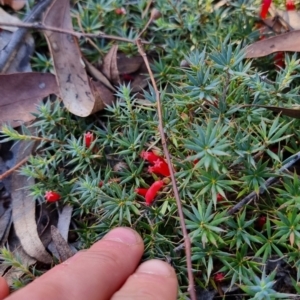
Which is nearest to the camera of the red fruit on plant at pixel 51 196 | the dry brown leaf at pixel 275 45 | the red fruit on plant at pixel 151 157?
the red fruit on plant at pixel 151 157

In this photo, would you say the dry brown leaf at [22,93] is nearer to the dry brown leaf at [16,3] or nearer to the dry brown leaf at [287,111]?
the dry brown leaf at [16,3]

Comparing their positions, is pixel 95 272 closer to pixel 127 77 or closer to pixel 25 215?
pixel 25 215

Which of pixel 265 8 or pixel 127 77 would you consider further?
pixel 127 77

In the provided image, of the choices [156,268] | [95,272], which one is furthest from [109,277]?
[156,268]

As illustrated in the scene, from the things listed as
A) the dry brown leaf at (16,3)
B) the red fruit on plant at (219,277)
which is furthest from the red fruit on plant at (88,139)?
the dry brown leaf at (16,3)

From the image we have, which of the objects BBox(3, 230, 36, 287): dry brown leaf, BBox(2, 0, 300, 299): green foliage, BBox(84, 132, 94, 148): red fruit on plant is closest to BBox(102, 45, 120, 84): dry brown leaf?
BBox(2, 0, 300, 299): green foliage

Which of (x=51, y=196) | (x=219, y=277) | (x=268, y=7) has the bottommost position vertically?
(x=219, y=277)

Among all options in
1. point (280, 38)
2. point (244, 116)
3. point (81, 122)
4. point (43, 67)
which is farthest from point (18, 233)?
point (280, 38)
